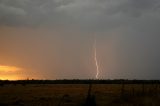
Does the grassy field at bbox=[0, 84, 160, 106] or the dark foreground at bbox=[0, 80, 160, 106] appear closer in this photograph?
the dark foreground at bbox=[0, 80, 160, 106]

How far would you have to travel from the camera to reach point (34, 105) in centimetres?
3338

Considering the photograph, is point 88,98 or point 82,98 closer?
point 88,98

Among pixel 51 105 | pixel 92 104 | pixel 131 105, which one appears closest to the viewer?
pixel 92 104

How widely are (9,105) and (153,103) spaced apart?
1661cm

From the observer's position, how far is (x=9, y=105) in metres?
35.3

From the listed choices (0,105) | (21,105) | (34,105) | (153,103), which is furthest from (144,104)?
(0,105)

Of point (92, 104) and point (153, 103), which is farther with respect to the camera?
point (153, 103)

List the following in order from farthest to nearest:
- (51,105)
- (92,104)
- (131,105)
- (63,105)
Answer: (63,105) < (51,105) < (131,105) < (92,104)

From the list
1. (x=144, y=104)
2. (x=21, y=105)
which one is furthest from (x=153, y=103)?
(x=21, y=105)

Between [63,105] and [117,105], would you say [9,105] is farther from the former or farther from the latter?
[117,105]

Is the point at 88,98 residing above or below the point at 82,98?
above

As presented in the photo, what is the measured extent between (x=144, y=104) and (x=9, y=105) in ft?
52.3

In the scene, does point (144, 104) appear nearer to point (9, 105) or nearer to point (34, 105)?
point (34, 105)

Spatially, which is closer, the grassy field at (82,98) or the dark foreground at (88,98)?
the dark foreground at (88,98)
